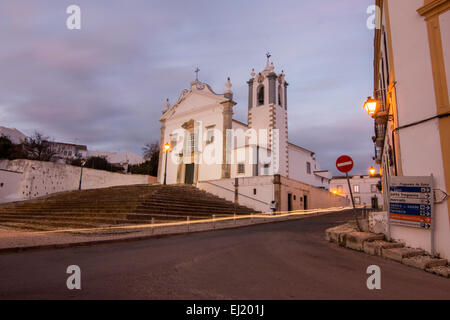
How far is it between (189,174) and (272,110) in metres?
9.65

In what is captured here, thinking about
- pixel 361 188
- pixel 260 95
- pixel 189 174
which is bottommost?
pixel 189 174

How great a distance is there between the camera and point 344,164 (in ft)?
25.2

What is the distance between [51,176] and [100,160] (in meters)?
24.6

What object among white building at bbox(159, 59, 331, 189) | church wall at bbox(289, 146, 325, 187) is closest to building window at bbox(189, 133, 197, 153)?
white building at bbox(159, 59, 331, 189)

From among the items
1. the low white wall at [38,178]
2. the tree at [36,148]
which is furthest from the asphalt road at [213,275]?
the tree at [36,148]

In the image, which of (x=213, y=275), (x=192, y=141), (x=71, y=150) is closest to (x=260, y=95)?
(x=192, y=141)

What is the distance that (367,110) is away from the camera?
8414mm

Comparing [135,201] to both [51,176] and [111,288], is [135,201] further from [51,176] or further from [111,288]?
[51,176]

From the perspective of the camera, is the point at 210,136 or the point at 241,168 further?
the point at 210,136

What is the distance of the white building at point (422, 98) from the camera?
18.8 feet

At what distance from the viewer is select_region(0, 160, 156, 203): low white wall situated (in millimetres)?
23641

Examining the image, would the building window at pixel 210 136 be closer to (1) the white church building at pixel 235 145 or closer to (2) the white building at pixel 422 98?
(1) the white church building at pixel 235 145

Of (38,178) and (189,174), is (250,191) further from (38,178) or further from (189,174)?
(38,178)
